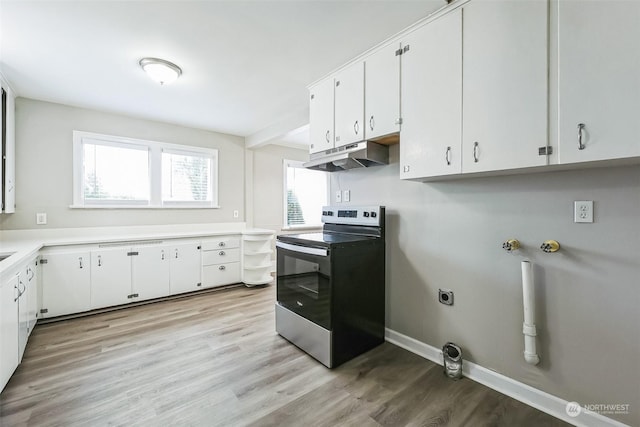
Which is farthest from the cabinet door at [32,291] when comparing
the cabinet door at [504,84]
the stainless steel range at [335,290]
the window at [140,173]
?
the cabinet door at [504,84]

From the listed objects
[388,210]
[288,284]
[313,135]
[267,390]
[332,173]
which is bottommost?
[267,390]

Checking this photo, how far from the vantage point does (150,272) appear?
11.4 ft

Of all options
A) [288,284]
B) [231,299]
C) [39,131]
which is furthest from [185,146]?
[288,284]

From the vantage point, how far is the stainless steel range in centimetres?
211

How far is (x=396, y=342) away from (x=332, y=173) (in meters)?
1.81

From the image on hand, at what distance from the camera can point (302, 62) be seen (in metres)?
2.49

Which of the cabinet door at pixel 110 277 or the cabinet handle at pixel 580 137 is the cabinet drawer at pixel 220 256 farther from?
the cabinet handle at pixel 580 137

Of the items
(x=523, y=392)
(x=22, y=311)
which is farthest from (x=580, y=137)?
(x=22, y=311)

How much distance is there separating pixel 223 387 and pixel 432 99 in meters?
2.43

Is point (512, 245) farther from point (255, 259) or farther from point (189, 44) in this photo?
point (255, 259)

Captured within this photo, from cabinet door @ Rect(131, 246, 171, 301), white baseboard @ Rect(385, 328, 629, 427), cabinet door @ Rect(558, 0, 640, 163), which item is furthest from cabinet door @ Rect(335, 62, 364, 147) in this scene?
cabinet door @ Rect(131, 246, 171, 301)

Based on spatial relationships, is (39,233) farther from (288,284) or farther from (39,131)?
(288,284)

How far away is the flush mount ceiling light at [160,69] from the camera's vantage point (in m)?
2.41

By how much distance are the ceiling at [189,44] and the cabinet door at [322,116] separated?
0.14 m
